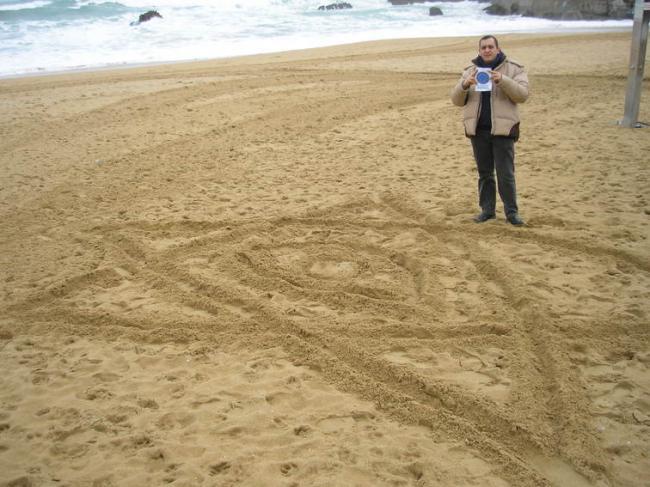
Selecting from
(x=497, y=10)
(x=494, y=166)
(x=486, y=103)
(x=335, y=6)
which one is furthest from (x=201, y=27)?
(x=486, y=103)

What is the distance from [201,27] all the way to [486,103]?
26.3 m

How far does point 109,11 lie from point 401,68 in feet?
75.7

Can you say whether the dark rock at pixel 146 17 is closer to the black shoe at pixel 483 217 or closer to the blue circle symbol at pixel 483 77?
the black shoe at pixel 483 217

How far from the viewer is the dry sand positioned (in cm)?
367

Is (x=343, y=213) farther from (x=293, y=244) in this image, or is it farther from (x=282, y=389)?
(x=282, y=389)

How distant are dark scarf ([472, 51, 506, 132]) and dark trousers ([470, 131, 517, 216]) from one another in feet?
0.26

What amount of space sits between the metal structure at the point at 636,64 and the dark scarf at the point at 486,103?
4836mm

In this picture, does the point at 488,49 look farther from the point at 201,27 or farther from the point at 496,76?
the point at 201,27

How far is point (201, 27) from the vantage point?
2970 centimetres

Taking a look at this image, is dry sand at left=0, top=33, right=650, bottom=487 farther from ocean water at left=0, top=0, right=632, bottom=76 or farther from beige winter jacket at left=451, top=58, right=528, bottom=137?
ocean water at left=0, top=0, right=632, bottom=76

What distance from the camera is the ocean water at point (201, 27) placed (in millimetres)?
23344

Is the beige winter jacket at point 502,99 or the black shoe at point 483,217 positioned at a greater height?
the beige winter jacket at point 502,99

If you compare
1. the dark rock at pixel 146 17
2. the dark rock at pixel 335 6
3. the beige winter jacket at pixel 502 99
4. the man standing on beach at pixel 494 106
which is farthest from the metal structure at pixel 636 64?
the dark rock at pixel 335 6

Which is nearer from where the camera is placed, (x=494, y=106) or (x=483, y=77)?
(x=483, y=77)
